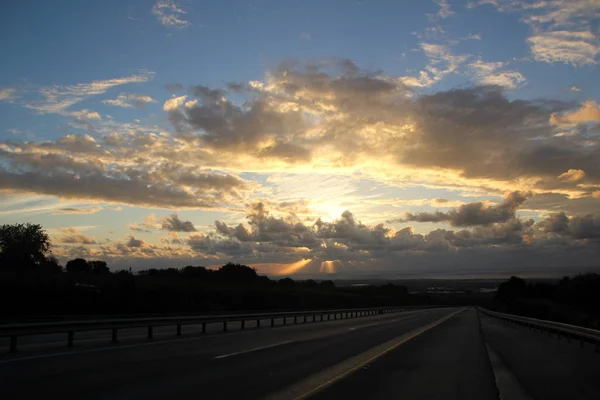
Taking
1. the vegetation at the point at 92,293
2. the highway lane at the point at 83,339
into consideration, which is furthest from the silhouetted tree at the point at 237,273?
the highway lane at the point at 83,339

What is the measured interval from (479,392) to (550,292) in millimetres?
117988

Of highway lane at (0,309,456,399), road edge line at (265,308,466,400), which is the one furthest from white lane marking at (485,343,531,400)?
highway lane at (0,309,456,399)

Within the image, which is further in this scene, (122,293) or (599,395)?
(122,293)

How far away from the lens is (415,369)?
13.9 metres

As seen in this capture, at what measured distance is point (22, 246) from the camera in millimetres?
83938

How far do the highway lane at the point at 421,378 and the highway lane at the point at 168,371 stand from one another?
4.09ft

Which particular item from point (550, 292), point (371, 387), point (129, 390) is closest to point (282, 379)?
point (371, 387)

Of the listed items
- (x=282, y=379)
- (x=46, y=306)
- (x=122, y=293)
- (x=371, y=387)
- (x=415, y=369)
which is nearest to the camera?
(x=371, y=387)

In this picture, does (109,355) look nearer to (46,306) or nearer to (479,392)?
(479,392)

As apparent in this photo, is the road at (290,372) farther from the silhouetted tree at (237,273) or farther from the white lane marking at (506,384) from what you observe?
the silhouetted tree at (237,273)

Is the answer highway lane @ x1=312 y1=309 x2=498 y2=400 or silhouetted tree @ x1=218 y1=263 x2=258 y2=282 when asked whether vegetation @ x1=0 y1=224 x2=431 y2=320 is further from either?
highway lane @ x1=312 y1=309 x2=498 y2=400

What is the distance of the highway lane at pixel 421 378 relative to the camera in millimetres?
10047

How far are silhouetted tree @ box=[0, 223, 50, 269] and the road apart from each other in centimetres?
7509

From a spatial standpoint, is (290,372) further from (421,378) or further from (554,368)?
(554,368)
